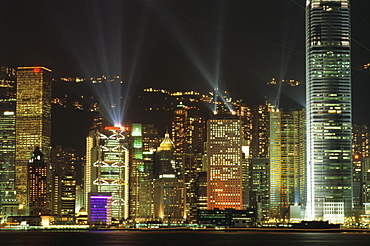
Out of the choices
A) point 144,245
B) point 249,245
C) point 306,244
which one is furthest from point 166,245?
point 306,244

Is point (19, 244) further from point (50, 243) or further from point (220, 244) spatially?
point (220, 244)

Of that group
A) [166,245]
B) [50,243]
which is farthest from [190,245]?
[50,243]

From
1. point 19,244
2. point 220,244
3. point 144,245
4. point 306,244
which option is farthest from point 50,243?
point 306,244

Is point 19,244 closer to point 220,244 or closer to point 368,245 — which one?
point 220,244

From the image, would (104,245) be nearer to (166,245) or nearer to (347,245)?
(166,245)

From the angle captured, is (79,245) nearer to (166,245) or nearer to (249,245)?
(166,245)

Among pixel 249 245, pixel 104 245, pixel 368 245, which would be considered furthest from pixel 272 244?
pixel 104 245
